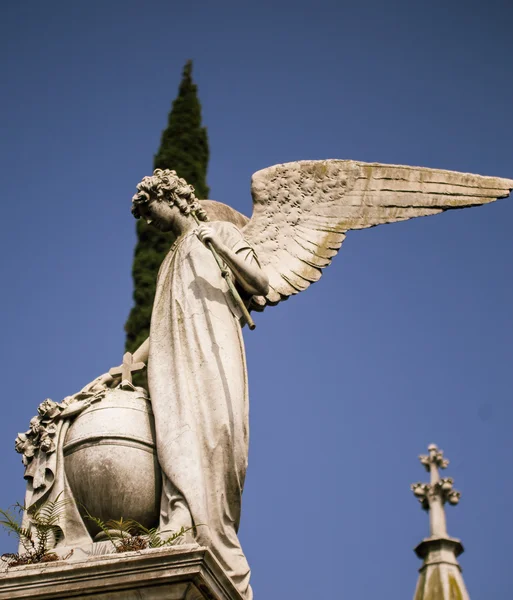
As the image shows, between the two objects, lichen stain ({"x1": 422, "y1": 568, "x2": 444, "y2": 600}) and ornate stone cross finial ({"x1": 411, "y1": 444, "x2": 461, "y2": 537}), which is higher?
ornate stone cross finial ({"x1": 411, "y1": 444, "x2": 461, "y2": 537})

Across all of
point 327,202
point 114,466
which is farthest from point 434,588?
point 114,466

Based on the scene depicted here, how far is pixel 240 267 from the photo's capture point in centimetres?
877

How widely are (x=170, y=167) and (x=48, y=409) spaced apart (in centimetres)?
1201

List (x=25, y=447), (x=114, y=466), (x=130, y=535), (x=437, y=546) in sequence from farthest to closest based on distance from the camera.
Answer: (x=437, y=546), (x=25, y=447), (x=114, y=466), (x=130, y=535)

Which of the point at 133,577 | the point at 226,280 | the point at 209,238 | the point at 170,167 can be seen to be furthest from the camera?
the point at 170,167

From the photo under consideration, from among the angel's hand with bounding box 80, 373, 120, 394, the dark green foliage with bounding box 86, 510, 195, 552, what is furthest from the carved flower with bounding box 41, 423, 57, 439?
the dark green foliage with bounding box 86, 510, 195, 552

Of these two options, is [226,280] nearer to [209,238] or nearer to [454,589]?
[209,238]

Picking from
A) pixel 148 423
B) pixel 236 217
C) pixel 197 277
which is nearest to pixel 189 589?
pixel 148 423

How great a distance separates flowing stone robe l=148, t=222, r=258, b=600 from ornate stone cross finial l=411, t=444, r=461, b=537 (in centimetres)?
953

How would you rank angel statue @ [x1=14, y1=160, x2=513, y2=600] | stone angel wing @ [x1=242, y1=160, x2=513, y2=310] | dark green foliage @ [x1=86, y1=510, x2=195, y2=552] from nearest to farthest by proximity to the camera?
dark green foliage @ [x1=86, y1=510, x2=195, y2=552]
angel statue @ [x1=14, y1=160, x2=513, y2=600]
stone angel wing @ [x1=242, y1=160, x2=513, y2=310]

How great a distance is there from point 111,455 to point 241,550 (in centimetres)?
102

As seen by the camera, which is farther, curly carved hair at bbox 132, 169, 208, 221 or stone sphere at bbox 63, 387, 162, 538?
curly carved hair at bbox 132, 169, 208, 221

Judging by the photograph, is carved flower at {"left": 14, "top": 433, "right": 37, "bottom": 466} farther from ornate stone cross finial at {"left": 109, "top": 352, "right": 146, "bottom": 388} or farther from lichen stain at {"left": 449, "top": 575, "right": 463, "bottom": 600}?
lichen stain at {"left": 449, "top": 575, "right": 463, "bottom": 600}

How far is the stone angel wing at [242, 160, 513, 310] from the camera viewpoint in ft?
32.6
